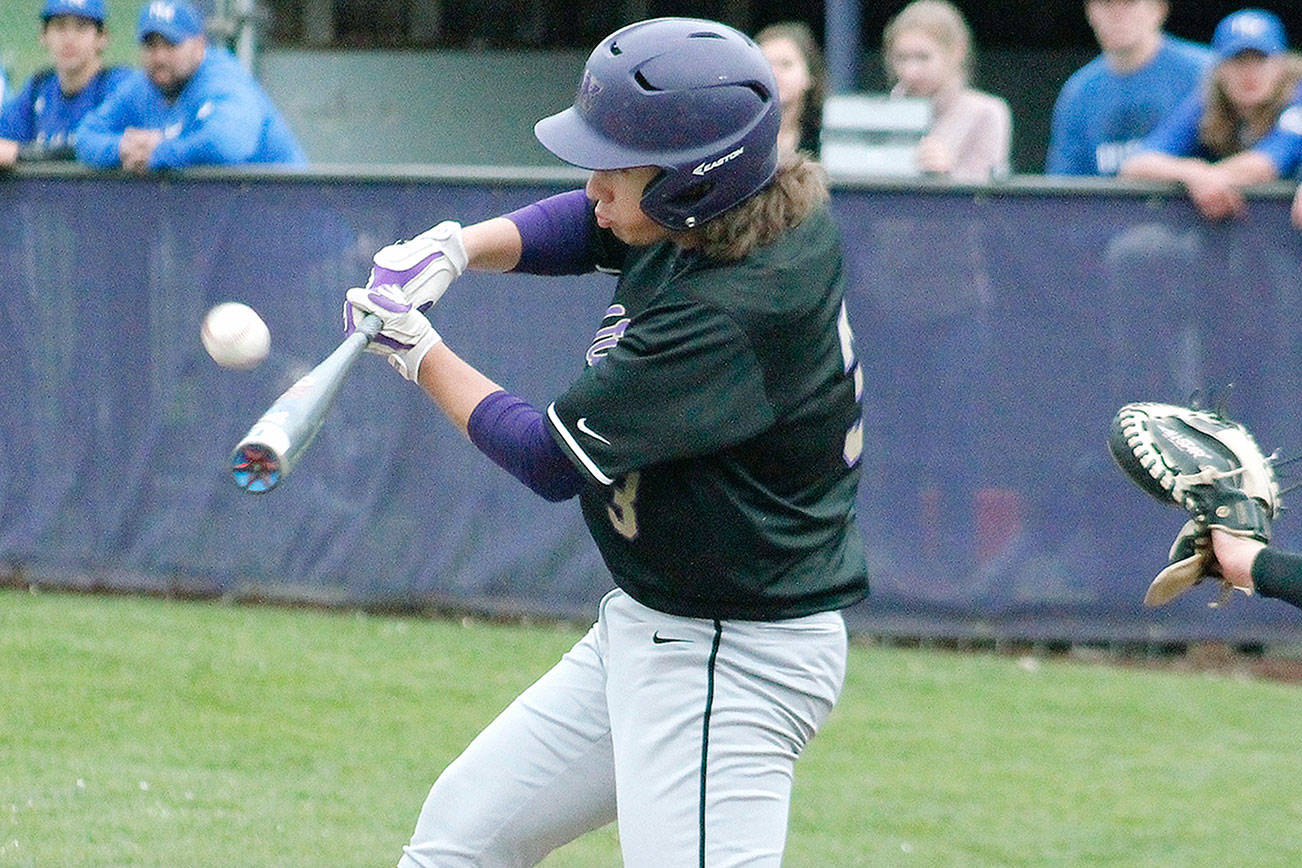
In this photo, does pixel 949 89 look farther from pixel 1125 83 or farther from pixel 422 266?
pixel 422 266

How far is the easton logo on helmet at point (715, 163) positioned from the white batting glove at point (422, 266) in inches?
21.1

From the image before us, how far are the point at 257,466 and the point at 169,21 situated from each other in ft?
15.8

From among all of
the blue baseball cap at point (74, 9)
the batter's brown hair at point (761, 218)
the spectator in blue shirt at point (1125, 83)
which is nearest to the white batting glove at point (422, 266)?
the batter's brown hair at point (761, 218)

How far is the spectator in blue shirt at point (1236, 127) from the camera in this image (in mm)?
6117

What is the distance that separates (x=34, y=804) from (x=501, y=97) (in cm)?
838

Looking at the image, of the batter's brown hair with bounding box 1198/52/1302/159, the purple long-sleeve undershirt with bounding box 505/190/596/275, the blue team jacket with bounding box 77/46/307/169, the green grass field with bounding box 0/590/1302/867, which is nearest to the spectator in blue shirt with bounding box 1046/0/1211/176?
the batter's brown hair with bounding box 1198/52/1302/159

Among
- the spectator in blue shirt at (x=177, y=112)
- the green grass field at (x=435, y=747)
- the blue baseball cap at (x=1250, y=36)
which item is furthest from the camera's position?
the spectator in blue shirt at (x=177, y=112)

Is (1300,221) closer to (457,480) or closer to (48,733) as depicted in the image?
(457,480)

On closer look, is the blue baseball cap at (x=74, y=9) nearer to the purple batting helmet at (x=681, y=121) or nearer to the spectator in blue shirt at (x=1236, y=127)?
the spectator in blue shirt at (x=1236, y=127)

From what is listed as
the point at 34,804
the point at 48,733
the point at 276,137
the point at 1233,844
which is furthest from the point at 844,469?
the point at 276,137

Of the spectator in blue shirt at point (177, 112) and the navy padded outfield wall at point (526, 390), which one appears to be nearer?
the navy padded outfield wall at point (526, 390)

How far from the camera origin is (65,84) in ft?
24.6

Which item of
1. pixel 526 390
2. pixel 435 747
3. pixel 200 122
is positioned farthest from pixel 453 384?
pixel 200 122

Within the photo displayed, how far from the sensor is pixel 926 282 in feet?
21.5
